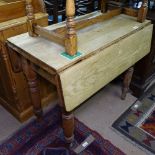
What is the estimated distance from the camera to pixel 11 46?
1.17m

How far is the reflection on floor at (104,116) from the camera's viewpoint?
57.9 inches

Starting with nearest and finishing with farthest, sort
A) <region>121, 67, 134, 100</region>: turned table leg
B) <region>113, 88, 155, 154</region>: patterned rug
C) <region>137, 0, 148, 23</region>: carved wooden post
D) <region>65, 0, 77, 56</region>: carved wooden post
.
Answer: <region>65, 0, 77, 56</region>: carved wooden post → <region>137, 0, 148, 23</region>: carved wooden post → <region>113, 88, 155, 154</region>: patterned rug → <region>121, 67, 134, 100</region>: turned table leg

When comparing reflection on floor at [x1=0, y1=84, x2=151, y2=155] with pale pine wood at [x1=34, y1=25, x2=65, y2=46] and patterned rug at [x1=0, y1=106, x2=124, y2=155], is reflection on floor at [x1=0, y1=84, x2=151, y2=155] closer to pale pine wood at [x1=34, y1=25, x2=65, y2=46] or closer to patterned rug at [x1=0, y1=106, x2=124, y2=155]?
patterned rug at [x1=0, y1=106, x2=124, y2=155]

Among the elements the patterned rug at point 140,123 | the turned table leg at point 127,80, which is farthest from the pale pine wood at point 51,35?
the patterned rug at point 140,123

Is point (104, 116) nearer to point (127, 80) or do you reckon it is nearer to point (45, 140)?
point (127, 80)

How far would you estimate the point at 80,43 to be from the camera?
1134 millimetres

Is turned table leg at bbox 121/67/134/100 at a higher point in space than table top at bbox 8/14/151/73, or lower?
lower

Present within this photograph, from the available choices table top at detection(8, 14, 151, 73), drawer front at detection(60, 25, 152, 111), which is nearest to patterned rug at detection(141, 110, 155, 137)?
drawer front at detection(60, 25, 152, 111)

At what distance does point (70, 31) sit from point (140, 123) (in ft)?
3.48

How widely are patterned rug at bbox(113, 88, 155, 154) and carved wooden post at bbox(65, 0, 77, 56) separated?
0.87 meters

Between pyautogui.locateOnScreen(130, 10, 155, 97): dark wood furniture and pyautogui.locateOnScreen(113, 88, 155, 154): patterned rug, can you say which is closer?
pyautogui.locateOnScreen(113, 88, 155, 154): patterned rug

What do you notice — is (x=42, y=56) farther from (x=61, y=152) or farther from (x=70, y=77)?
(x=61, y=152)

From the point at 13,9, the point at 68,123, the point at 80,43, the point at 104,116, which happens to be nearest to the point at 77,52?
the point at 80,43

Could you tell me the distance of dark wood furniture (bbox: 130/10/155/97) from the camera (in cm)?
170
